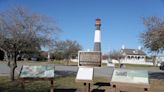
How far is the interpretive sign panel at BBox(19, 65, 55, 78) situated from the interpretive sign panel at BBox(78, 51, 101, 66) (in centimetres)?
298

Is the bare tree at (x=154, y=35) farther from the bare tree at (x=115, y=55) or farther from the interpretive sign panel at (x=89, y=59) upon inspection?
the bare tree at (x=115, y=55)

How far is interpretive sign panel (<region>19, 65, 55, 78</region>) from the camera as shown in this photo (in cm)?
1477

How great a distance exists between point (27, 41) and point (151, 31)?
29.5 feet

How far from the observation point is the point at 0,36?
61.6ft

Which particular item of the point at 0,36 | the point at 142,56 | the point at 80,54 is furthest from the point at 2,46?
the point at 142,56

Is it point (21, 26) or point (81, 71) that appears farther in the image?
point (21, 26)

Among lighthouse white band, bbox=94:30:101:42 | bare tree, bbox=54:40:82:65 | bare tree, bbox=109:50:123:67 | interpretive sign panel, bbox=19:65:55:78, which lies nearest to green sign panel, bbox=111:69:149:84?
interpretive sign panel, bbox=19:65:55:78

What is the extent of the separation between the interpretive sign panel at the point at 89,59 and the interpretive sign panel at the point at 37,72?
2983mm

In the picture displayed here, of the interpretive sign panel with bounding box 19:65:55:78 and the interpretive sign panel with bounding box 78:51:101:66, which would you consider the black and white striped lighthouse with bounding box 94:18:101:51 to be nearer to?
the interpretive sign panel with bounding box 78:51:101:66

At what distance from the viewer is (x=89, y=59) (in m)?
17.6

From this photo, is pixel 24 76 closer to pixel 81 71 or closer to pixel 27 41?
pixel 81 71

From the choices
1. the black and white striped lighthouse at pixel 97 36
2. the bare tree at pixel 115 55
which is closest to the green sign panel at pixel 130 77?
the black and white striped lighthouse at pixel 97 36

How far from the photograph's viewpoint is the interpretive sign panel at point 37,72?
48.4 ft

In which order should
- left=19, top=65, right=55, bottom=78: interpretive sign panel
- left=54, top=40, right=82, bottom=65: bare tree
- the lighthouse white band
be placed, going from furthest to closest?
left=54, top=40, right=82, bottom=65: bare tree < the lighthouse white band < left=19, top=65, right=55, bottom=78: interpretive sign panel
